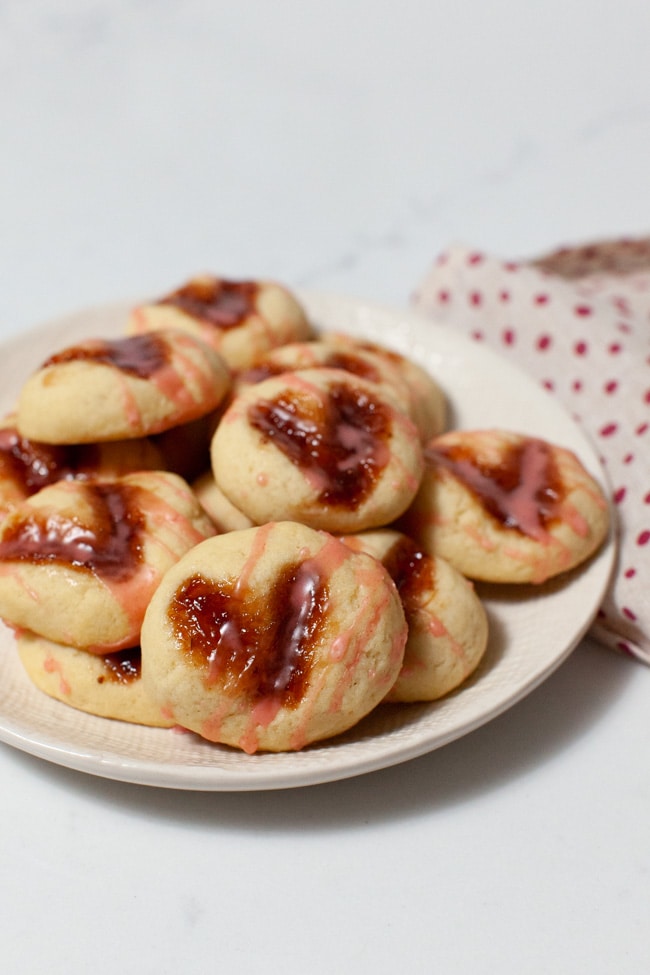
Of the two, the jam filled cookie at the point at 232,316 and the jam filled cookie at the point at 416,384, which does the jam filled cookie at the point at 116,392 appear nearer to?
the jam filled cookie at the point at 232,316

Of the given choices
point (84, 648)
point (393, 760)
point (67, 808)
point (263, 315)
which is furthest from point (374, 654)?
point (263, 315)

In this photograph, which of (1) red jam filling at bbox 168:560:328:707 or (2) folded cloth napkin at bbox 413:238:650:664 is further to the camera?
(2) folded cloth napkin at bbox 413:238:650:664

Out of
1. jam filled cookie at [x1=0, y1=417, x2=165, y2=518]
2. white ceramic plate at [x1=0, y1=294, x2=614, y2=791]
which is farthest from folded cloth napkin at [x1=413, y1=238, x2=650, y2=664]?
jam filled cookie at [x1=0, y1=417, x2=165, y2=518]

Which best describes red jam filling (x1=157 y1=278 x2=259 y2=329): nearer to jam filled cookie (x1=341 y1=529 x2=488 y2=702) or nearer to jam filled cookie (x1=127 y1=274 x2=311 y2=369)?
jam filled cookie (x1=127 y1=274 x2=311 y2=369)

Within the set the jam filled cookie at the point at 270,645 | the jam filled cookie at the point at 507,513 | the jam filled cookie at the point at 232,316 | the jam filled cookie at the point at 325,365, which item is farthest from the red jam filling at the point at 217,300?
the jam filled cookie at the point at 270,645

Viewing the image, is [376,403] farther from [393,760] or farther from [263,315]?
[393,760]

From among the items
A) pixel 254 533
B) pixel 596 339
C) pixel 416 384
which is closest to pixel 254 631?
pixel 254 533

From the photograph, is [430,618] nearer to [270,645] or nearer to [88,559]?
[270,645]
